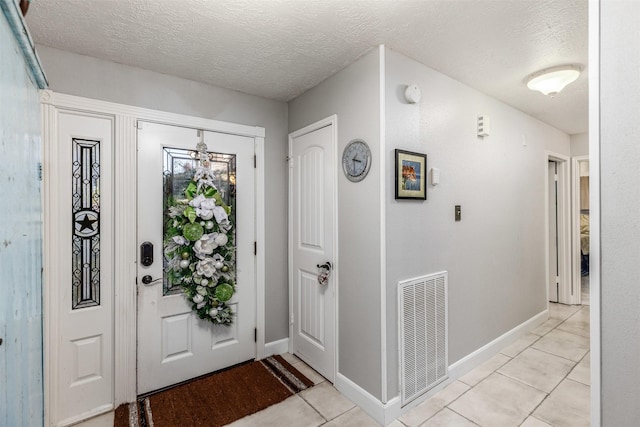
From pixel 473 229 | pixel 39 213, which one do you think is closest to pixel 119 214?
pixel 39 213

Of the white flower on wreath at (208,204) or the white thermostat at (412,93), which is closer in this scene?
the white thermostat at (412,93)

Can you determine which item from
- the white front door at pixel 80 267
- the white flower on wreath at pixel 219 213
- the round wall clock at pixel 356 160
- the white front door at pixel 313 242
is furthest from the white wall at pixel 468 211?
the white front door at pixel 80 267

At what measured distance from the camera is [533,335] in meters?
3.21

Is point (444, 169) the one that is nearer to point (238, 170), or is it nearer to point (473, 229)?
point (473, 229)

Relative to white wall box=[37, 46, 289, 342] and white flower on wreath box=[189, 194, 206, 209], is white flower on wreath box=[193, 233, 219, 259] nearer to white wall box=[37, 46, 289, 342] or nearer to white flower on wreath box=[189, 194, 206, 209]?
white flower on wreath box=[189, 194, 206, 209]

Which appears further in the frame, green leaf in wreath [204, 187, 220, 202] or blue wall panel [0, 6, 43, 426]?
green leaf in wreath [204, 187, 220, 202]

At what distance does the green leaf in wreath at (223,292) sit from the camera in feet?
7.87

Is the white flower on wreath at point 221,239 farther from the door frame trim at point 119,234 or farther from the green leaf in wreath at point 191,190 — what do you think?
the door frame trim at point 119,234

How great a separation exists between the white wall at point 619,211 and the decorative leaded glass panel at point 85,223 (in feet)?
8.69

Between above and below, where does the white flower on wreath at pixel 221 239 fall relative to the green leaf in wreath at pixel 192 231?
below

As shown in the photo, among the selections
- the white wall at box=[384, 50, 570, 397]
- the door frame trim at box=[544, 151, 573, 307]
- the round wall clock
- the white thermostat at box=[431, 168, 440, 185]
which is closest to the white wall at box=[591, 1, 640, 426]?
the white wall at box=[384, 50, 570, 397]

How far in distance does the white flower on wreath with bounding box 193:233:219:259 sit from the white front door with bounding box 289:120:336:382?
2.58 ft

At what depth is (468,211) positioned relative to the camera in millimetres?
2547

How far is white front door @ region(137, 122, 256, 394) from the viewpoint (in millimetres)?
2205
